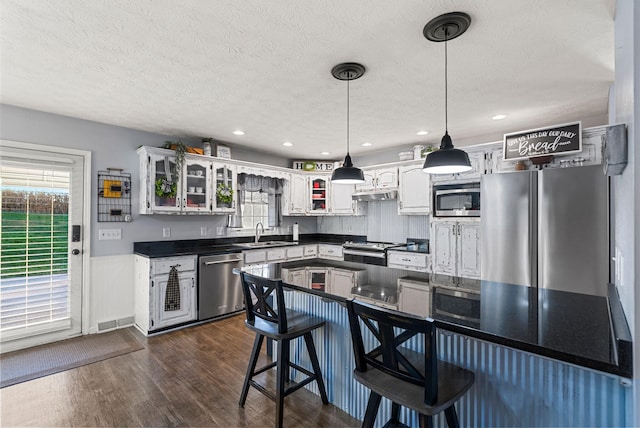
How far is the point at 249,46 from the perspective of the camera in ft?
6.79

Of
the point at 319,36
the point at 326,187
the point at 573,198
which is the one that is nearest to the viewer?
the point at 319,36

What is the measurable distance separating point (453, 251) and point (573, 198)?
1413 mm

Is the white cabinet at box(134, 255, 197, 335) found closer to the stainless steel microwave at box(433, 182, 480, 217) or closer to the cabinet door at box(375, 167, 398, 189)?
the cabinet door at box(375, 167, 398, 189)

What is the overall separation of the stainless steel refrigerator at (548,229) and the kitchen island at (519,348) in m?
1.34

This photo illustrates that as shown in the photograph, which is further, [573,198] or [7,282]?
[7,282]

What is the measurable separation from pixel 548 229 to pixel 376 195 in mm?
2502

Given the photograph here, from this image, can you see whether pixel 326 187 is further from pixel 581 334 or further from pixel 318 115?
pixel 581 334

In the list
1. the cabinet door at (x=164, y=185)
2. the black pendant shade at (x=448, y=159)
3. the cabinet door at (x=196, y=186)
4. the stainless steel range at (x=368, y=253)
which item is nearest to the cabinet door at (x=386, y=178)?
the stainless steel range at (x=368, y=253)

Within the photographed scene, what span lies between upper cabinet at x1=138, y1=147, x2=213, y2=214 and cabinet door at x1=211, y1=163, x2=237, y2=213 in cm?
9

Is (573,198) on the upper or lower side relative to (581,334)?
upper

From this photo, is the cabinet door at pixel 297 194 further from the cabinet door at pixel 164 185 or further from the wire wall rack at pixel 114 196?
the wire wall rack at pixel 114 196

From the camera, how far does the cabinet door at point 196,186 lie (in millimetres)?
4105

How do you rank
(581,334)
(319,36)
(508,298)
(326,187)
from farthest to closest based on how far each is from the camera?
1. (326,187)
2. (319,36)
3. (508,298)
4. (581,334)

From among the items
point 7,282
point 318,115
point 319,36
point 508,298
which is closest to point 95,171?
point 7,282
